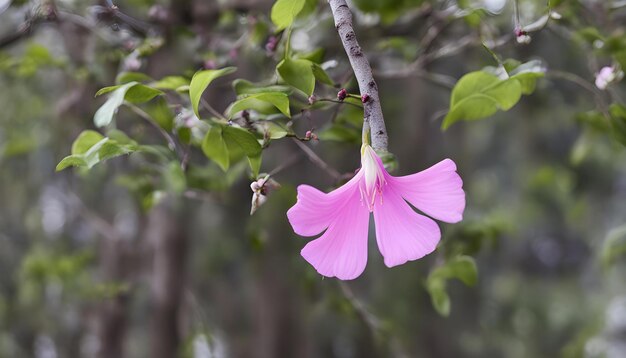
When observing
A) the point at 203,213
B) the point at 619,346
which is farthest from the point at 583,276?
the point at 203,213

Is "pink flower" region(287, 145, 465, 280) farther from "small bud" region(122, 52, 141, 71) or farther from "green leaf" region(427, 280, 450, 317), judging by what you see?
"small bud" region(122, 52, 141, 71)

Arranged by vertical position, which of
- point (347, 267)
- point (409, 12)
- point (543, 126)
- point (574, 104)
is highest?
point (347, 267)

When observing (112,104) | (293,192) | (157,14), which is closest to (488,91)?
(112,104)

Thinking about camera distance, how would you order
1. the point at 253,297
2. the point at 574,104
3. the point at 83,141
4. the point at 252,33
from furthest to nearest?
1. the point at 253,297
2. the point at 574,104
3. the point at 252,33
4. the point at 83,141

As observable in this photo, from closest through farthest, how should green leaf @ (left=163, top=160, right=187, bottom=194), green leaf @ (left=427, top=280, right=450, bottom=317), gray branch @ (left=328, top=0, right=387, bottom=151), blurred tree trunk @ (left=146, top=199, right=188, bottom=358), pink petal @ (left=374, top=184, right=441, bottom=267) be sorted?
gray branch @ (left=328, top=0, right=387, bottom=151)
pink petal @ (left=374, top=184, right=441, bottom=267)
green leaf @ (left=163, top=160, right=187, bottom=194)
green leaf @ (left=427, top=280, right=450, bottom=317)
blurred tree trunk @ (left=146, top=199, right=188, bottom=358)

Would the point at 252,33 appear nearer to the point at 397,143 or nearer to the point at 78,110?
the point at 78,110

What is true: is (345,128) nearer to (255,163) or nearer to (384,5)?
(255,163)

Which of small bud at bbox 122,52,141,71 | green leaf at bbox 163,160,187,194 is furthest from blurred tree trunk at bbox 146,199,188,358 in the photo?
green leaf at bbox 163,160,187,194
